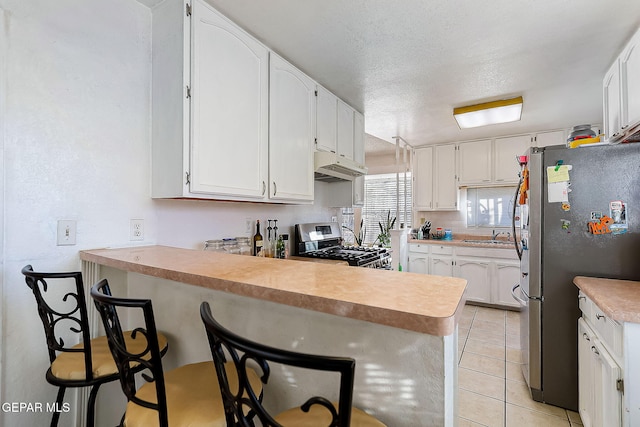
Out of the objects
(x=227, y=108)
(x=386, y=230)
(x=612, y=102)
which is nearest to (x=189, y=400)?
(x=227, y=108)

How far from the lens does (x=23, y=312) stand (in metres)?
1.38

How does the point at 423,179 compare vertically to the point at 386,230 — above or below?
above

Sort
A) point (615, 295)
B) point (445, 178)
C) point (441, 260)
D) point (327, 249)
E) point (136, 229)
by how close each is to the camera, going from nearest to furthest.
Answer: point (615, 295), point (136, 229), point (327, 249), point (441, 260), point (445, 178)

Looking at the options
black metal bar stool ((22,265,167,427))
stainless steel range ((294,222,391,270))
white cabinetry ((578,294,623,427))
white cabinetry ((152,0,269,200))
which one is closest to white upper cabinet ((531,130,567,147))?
stainless steel range ((294,222,391,270))

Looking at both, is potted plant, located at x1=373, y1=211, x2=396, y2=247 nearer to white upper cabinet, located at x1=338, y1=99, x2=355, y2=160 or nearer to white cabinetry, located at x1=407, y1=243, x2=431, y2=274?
white cabinetry, located at x1=407, y1=243, x2=431, y2=274

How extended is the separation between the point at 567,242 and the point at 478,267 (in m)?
2.23

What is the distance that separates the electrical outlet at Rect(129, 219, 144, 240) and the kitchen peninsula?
0.51 meters

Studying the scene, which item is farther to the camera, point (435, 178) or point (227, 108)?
point (435, 178)

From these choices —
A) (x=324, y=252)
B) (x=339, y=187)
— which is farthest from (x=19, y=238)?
(x=339, y=187)

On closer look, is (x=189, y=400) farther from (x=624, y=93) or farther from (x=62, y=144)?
Answer: (x=624, y=93)

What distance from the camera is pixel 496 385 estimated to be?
2.22m

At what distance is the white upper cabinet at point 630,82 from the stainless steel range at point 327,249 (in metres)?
1.94

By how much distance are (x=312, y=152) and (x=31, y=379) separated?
7.02ft

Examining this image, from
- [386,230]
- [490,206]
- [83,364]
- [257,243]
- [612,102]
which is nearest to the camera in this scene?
[83,364]
